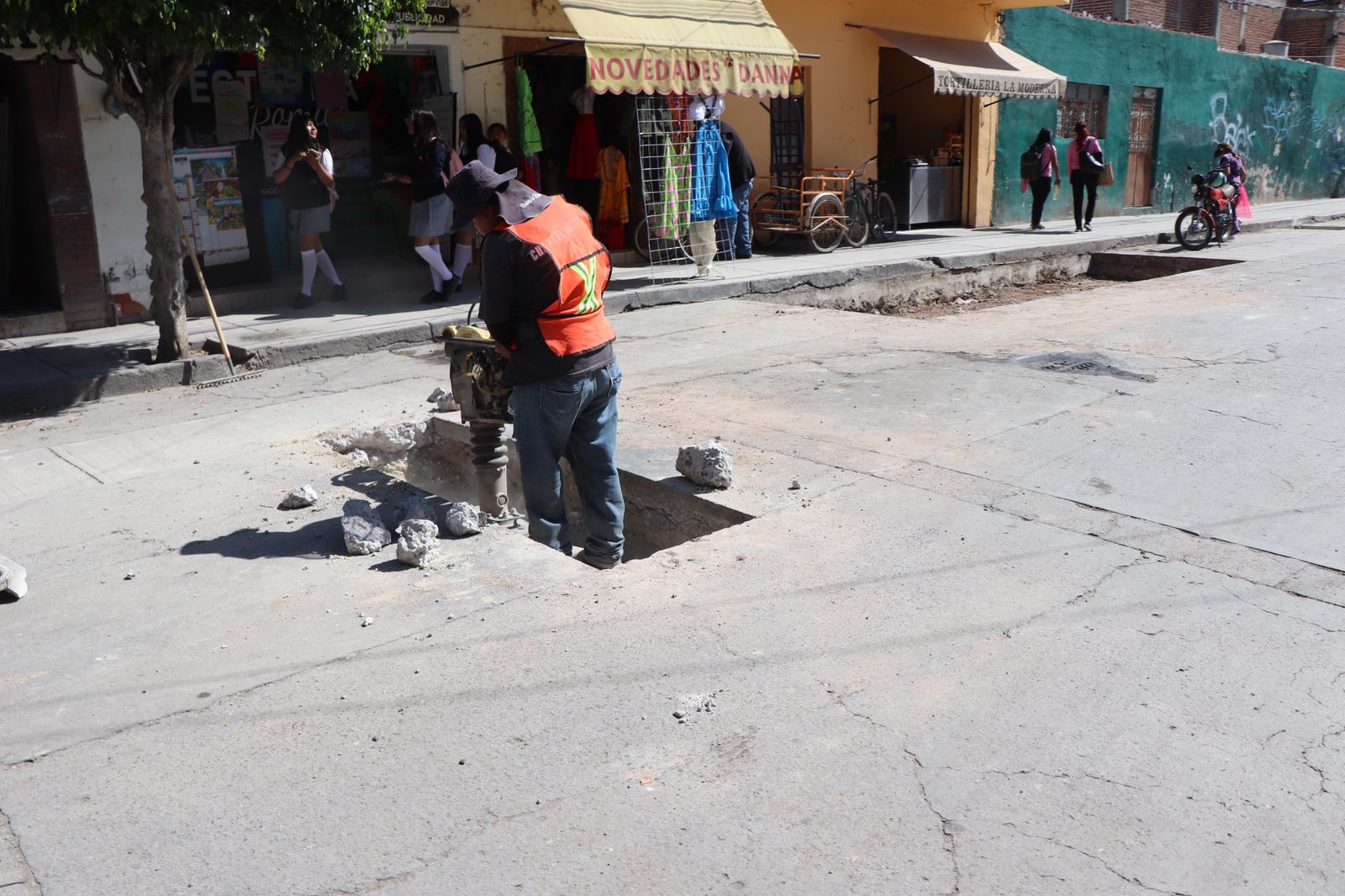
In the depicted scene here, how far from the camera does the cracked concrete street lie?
2.79 metres

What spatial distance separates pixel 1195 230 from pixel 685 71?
858cm

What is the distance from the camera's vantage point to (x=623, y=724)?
338 centimetres

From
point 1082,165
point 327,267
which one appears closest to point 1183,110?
point 1082,165

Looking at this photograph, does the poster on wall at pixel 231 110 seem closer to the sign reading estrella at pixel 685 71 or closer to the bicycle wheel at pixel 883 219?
the sign reading estrella at pixel 685 71

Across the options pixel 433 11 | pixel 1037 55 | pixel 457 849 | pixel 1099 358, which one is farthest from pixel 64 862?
pixel 1037 55

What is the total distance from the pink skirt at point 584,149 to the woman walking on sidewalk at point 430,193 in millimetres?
2863

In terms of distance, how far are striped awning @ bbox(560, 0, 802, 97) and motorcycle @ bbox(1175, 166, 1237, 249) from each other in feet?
22.2

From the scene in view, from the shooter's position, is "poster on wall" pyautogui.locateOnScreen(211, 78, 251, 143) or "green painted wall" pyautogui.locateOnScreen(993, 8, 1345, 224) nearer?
"poster on wall" pyautogui.locateOnScreen(211, 78, 251, 143)

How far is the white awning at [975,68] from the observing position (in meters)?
16.4

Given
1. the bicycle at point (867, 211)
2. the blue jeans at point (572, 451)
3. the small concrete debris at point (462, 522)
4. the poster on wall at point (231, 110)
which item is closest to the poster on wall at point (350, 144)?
the poster on wall at point (231, 110)

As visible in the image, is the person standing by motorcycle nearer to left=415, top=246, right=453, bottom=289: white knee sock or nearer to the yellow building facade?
the yellow building facade

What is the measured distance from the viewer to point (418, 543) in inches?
180

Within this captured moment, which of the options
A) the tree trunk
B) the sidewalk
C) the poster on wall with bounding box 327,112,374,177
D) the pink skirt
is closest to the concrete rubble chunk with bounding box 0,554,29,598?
the sidewalk

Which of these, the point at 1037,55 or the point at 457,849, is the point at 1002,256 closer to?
the point at 1037,55
